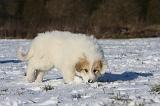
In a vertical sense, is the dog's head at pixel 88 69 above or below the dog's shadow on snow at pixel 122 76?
above

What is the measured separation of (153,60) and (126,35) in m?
15.9

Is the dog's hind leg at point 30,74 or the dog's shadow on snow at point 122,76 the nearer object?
the dog's hind leg at point 30,74

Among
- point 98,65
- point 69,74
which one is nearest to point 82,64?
point 98,65

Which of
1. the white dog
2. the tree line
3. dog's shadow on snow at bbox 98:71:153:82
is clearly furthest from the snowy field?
the tree line

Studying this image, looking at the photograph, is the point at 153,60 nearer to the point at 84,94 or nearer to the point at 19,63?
the point at 19,63

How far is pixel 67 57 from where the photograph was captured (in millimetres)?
9430

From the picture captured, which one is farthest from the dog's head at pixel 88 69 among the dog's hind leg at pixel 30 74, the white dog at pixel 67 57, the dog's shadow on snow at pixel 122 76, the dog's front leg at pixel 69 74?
the dog's hind leg at pixel 30 74

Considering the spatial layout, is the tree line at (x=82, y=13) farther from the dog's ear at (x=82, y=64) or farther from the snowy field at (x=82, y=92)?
the dog's ear at (x=82, y=64)

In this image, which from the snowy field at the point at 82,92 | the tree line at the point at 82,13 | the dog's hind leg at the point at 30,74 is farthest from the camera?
the tree line at the point at 82,13

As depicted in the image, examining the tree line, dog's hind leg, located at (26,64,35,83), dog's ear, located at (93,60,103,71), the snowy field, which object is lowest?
the snowy field

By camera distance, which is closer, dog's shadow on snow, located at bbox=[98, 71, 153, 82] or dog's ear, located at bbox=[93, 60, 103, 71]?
dog's ear, located at bbox=[93, 60, 103, 71]

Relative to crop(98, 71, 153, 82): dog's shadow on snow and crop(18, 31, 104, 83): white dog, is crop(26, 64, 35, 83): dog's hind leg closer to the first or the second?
crop(18, 31, 104, 83): white dog

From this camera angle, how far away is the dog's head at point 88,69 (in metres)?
9.14

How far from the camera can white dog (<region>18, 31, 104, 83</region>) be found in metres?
9.20
